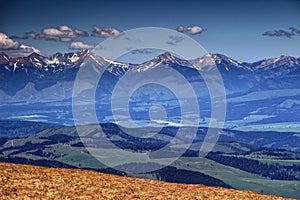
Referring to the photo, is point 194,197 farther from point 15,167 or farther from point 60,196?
point 15,167

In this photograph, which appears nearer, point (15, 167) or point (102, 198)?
point (102, 198)

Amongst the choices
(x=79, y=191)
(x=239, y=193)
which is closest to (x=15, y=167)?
(x=79, y=191)

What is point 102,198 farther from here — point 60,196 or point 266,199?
point 266,199

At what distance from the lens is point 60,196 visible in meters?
39.8

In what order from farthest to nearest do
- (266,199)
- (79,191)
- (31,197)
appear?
(266,199), (79,191), (31,197)

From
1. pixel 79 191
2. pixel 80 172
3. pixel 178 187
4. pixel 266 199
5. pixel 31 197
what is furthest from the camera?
pixel 80 172

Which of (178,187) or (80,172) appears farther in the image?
(80,172)

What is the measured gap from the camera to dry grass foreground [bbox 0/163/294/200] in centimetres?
4072

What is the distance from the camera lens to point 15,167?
170 ft

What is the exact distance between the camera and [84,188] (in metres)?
43.4

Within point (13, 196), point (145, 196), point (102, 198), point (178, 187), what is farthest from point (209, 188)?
point (13, 196)

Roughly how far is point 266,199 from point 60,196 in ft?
65.7

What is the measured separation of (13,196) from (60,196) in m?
3.96

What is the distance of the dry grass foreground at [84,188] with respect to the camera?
40.7 meters
